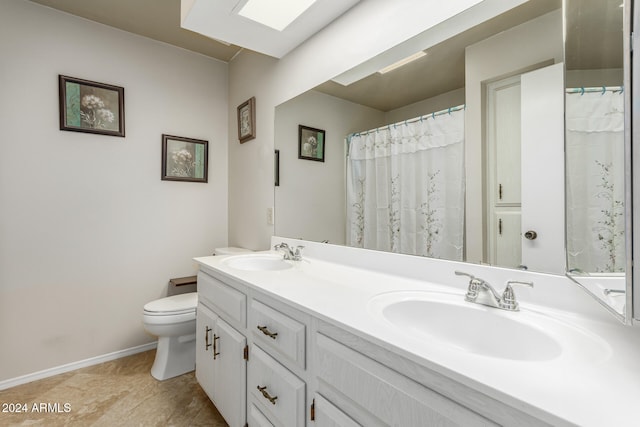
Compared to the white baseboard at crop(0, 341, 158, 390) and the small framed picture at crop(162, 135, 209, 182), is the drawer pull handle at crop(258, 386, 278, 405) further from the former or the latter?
the small framed picture at crop(162, 135, 209, 182)

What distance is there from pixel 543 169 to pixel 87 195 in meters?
2.67

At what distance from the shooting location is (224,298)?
1.40 meters

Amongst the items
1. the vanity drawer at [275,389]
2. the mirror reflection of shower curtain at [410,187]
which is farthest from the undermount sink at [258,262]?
the vanity drawer at [275,389]

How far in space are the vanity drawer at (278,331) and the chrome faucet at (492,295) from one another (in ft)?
1.79

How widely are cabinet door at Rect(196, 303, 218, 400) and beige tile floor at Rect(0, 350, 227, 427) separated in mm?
184

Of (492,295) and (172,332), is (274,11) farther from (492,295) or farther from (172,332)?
(172,332)

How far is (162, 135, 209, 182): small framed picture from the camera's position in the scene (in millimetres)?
2455

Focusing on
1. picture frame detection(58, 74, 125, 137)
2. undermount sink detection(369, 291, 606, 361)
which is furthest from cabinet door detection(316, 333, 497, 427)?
picture frame detection(58, 74, 125, 137)

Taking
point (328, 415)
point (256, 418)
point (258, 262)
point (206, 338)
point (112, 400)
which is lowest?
point (112, 400)

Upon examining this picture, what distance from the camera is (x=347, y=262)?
1556 millimetres

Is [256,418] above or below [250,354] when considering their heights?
below

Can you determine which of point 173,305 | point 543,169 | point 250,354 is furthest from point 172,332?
point 543,169

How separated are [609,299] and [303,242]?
1444mm

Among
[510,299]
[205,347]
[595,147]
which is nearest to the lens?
[595,147]
